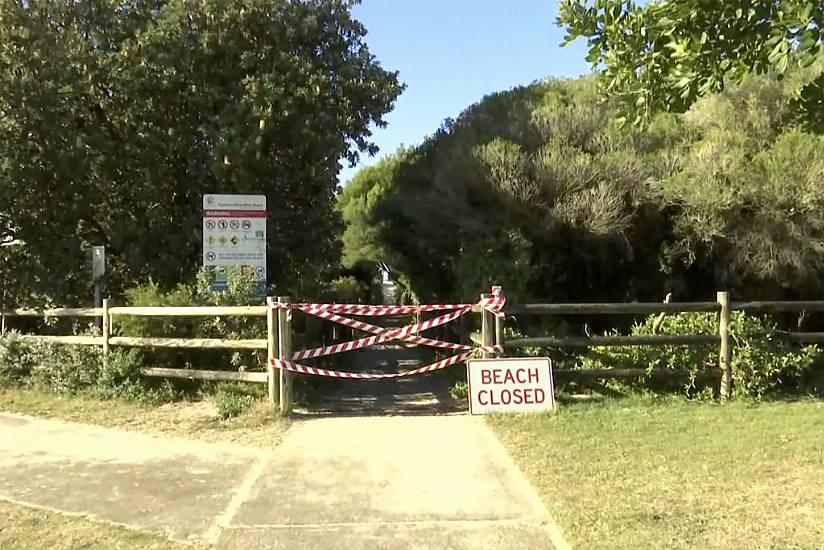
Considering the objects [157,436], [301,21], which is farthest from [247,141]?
[157,436]

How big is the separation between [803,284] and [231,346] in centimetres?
895

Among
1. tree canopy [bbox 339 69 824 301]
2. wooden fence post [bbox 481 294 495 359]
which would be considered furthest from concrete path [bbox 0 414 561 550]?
tree canopy [bbox 339 69 824 301]

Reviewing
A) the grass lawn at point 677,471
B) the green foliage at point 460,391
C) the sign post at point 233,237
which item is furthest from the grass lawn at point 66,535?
the sign post at point 233,237

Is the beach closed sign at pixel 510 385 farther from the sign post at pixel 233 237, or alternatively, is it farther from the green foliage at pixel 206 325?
the sign post at pixel 233 237

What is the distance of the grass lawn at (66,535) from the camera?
4.58 meters

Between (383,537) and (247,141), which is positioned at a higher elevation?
(247,141)

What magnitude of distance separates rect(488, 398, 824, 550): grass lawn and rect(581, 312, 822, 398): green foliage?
0.43m

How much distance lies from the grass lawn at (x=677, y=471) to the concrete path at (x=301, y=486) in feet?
1.18

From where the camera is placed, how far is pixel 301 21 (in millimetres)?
12531

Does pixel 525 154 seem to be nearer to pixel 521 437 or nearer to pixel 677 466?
pixel 521 437

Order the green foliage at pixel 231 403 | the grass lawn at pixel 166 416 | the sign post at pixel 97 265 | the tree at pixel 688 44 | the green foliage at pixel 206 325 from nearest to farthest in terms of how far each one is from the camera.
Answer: the tree at pixel 688 44 → the grass lawn at pixel 166 416 → the green foliage at pixel 231 403 → the green foliage at pixel 206 325 → the sign post at pixel 97 265

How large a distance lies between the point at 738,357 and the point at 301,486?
5.90m

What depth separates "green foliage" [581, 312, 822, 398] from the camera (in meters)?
9.05

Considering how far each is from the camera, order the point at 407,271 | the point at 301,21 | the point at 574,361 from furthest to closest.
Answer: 1. the point at 407,271
2. the point at 301,21
3. the point at 574,361
